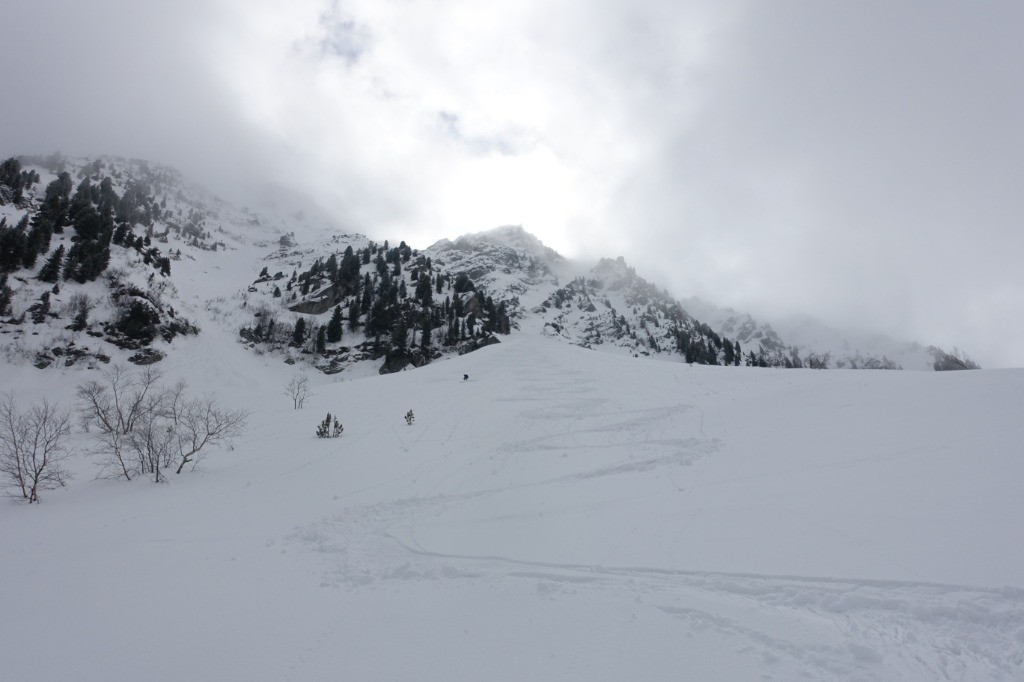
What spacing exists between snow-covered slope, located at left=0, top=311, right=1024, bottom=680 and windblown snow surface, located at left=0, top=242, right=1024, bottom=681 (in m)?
0.05

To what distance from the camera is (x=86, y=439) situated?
92.3ft

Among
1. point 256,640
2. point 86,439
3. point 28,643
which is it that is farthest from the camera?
point 86,439

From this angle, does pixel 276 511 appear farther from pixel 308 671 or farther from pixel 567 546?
pixel 567 546

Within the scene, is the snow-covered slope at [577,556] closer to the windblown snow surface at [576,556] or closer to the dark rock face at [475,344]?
the windblown snow surface at [576,556]

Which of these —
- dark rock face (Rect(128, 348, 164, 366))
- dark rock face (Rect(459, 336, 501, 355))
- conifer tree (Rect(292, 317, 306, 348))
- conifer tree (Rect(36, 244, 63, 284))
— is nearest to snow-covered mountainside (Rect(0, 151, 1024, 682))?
dark rock face (Rect(128, 348, 164, 366))

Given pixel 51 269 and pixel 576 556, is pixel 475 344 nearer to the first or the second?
pixel 51 269

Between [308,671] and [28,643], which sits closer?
[308,671]

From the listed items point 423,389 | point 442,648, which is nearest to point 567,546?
point 442,648

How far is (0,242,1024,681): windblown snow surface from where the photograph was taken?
6117 millimetres

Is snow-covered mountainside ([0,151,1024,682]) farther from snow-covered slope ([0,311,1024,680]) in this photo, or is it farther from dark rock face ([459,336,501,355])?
dark rock face ([459,336,501,355])

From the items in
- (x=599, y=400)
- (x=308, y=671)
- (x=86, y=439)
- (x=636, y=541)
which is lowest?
(x=86, y=439)

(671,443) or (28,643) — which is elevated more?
(671,443)

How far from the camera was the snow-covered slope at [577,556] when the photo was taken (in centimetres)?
Answer: 612

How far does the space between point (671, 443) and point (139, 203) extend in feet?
637
